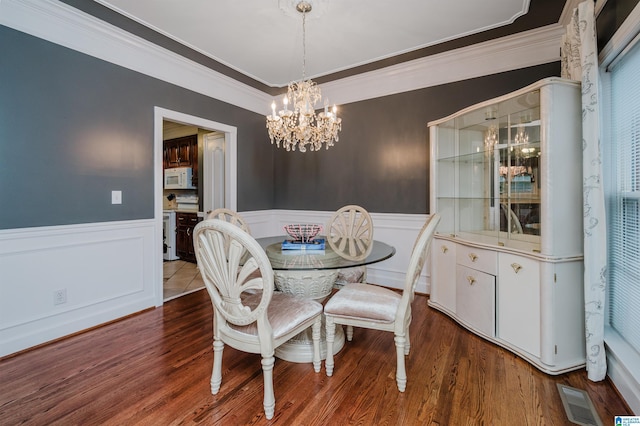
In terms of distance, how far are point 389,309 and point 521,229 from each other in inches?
51.8

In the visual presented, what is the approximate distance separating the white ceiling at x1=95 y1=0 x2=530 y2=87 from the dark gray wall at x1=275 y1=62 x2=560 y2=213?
0.59 metres

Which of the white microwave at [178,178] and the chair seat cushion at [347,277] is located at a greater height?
the white microwave at [178,178]

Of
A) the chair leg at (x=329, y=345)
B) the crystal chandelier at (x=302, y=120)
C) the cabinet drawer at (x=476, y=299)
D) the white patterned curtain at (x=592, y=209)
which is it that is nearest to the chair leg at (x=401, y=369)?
the chair leg at (x=329, y=345)

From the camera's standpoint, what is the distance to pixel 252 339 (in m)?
1.60

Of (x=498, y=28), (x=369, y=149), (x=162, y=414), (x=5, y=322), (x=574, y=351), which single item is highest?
(x=498, y=28)

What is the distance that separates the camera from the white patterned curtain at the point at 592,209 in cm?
183

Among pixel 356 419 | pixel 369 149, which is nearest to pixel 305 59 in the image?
pixel 369 149

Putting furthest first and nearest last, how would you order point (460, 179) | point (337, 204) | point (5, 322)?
point (337, 204), point (460, 179), point (5, 322)

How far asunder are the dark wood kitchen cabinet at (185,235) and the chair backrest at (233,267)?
3728 mm

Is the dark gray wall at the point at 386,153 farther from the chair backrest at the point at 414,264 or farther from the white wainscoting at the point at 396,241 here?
the chair backrest at the point at 414,264

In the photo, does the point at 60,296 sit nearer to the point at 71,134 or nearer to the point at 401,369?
the point at 71,134

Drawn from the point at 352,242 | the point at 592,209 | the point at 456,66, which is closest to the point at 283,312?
the point at 352,242

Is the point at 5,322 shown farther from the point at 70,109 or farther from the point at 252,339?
the point at 252,339

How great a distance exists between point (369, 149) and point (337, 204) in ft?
2.87
